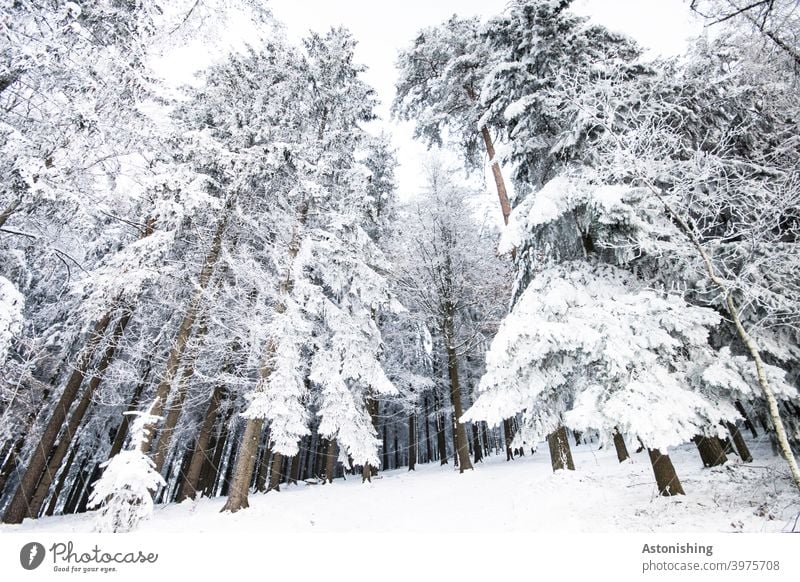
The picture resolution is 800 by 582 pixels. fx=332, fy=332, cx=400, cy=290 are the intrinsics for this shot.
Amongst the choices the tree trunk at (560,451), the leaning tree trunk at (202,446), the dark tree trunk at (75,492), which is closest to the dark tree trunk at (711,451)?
the tree trunk at (560,451)

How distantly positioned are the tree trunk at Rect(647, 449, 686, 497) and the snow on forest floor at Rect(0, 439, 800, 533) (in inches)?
6.3

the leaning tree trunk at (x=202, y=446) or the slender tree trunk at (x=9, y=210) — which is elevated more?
the slender tree trunk at (x=9, y=210)

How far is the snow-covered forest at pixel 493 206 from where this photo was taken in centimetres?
477

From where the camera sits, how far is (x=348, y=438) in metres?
10.3

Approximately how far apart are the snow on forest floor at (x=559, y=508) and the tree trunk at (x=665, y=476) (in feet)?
0.52

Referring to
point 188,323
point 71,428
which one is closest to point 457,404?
point 188,323

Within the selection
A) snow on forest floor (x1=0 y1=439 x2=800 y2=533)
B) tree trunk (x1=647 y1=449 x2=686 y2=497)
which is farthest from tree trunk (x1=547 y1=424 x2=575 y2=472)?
tree trunk (x1=647 y1=449 x2=686 y2=497)

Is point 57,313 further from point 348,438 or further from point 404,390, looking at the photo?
point 404,390

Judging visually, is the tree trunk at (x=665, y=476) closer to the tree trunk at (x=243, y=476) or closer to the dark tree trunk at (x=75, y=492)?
the tree trunk at (x=243, y=476)

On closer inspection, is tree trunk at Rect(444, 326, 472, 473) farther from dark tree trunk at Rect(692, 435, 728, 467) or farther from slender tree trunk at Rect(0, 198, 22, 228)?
slender tree trunk at Rect(0, 198, 22, 228)

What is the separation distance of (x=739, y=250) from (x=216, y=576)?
8.50 meters

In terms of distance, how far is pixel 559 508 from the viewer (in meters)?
5.61

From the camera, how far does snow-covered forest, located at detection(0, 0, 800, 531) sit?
4.77m

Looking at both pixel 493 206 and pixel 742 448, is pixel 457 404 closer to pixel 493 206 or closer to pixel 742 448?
pixel 493 206
